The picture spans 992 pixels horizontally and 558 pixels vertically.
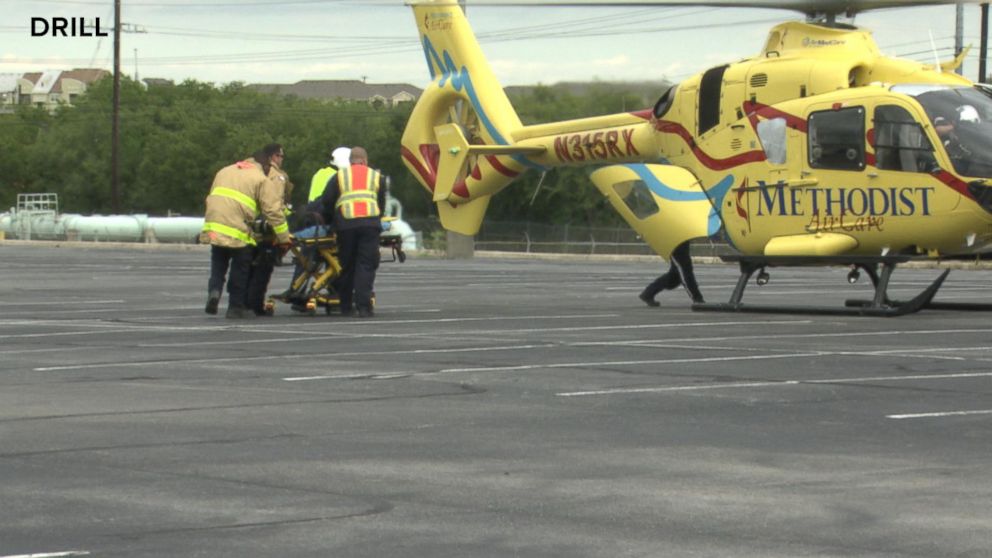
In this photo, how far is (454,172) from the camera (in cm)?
2581

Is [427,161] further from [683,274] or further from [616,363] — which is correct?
[616,363]

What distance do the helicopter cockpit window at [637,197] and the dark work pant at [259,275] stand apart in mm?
4594

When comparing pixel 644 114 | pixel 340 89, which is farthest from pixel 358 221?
pixel 340 89

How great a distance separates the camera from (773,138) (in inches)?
752

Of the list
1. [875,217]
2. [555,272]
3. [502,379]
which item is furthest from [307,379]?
[555,272]

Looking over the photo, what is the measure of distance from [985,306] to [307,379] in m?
9.76

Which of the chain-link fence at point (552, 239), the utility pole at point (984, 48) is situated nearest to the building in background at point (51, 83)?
the chain-link fence at point (552, 239)

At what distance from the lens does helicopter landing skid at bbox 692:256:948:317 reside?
720 inches

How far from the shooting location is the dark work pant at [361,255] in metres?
18.9

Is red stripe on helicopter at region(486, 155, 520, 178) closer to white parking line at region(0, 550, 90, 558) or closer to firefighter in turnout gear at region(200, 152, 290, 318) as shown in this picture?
firefighter in turnout gear at region(200, 152, 290, 318)

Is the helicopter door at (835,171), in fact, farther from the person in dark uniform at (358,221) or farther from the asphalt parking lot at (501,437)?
the person in dark uniform at (358,221)

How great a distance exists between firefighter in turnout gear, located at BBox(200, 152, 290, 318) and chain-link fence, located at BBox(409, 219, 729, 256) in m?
35.6

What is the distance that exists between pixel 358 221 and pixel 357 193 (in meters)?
0.33

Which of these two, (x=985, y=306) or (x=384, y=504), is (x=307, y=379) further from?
(x=985, y=306)
